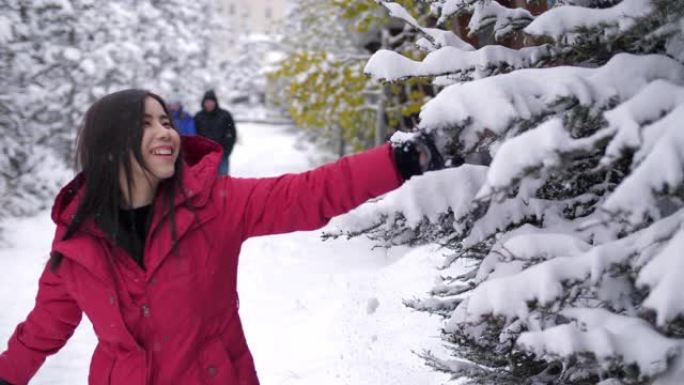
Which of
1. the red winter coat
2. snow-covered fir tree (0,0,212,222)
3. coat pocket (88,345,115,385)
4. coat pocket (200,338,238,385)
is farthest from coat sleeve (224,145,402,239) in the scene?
snow-covered fir tree (0,0,212,222)

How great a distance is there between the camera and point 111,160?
2521mm

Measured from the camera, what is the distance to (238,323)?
2.66 metres

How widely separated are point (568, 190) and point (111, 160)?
169 cm

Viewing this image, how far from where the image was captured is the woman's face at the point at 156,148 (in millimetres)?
2473

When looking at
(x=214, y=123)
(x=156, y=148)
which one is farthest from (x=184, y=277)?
(x=214, y=123)

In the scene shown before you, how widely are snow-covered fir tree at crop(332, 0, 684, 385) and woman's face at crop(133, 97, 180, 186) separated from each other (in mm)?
733

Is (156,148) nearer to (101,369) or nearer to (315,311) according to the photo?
(101,369)

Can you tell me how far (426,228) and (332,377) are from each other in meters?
3.56

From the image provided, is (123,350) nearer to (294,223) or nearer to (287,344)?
(294,223)

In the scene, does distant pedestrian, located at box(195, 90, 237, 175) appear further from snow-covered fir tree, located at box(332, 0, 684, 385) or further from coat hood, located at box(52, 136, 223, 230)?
snow-covered fir tree, located at box(332, 0, 684, 385)

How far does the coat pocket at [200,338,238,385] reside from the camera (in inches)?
96.4

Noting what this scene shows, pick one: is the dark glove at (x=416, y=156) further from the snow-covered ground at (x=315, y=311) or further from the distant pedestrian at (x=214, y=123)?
the distant pedestrian at (x=214, y=123)

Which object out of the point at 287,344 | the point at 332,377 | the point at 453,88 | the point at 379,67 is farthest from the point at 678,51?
the point at 287,344

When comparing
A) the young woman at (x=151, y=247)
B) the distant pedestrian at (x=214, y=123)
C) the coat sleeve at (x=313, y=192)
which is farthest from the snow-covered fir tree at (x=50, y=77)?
the coat sleeve at (x=313, y=192)
